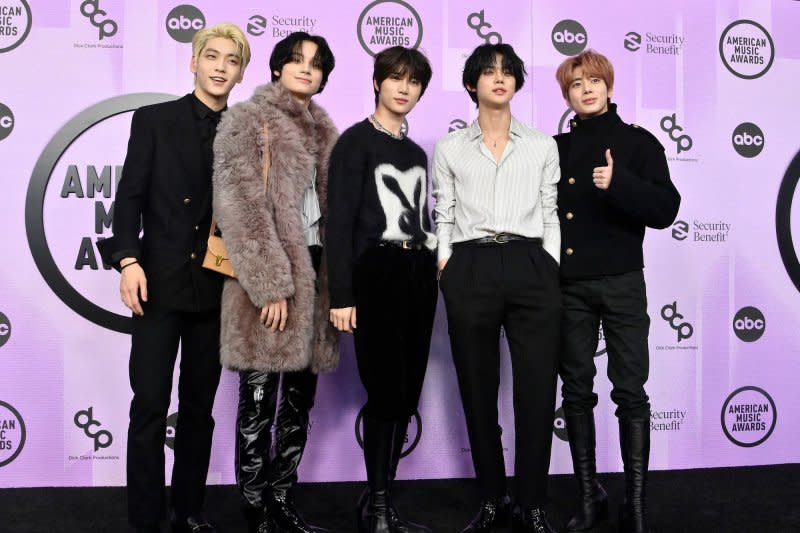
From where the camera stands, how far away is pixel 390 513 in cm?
228

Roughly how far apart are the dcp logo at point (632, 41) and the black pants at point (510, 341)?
65.1 inches

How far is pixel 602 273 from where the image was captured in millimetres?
2336

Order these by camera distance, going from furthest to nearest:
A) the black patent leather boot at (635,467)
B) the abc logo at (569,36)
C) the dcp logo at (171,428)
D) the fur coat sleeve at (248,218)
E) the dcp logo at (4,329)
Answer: the abc logo at (569,36) → the dcp logo at (171,428) → the dcp logo at (4,329) → the black patent leather boot at (635,467) → the fur coat sleeve at (248,218)

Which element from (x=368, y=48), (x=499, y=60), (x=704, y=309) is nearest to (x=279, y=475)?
(x=499, y=60)

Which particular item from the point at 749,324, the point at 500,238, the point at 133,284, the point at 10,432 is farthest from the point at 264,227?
the point at 749,324

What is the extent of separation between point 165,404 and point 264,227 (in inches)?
26.9

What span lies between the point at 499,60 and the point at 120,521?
228 centimetres

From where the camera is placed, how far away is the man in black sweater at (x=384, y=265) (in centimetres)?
219

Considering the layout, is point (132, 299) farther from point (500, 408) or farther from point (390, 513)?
point (500, 408)

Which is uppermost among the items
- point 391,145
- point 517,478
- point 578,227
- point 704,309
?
point 391,145

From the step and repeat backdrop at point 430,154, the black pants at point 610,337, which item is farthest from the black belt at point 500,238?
the step and repeat backdrop at point 430,154

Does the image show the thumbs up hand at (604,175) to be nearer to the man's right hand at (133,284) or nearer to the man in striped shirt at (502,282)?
the man in striped shirt at (502,282)

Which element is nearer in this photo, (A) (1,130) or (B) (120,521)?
(B) (120,521)

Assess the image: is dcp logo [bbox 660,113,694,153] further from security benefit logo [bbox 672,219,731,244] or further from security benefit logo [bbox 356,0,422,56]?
security benefit logo [bbox 356,0,422,56]
